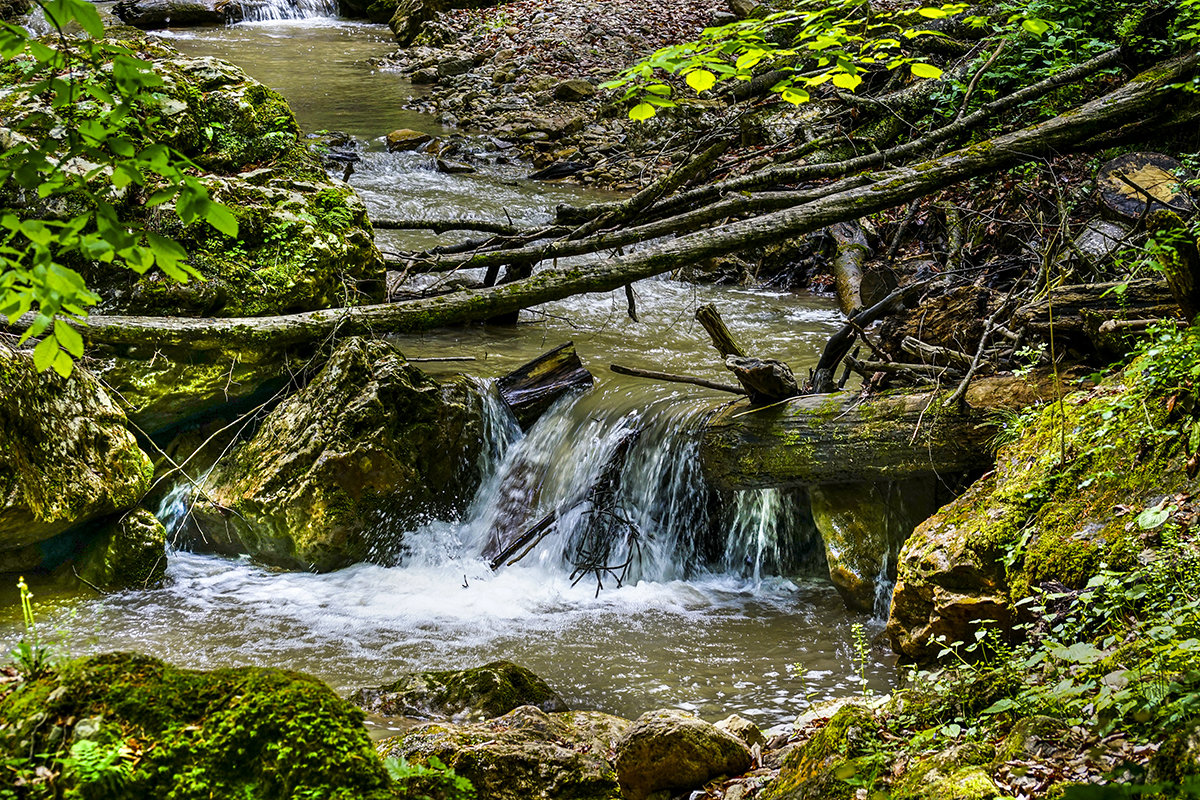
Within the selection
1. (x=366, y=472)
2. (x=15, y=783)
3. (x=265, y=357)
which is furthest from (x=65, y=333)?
(x=265, y=357)

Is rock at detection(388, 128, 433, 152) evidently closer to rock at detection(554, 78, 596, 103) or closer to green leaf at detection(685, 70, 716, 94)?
rock at detection(554, 78, 596, 103)

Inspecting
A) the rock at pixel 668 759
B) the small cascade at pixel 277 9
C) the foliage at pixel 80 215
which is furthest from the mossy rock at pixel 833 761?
the small cascade at pixel 277 9

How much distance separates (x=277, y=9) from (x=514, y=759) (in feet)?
83.1

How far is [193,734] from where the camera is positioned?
1990mm

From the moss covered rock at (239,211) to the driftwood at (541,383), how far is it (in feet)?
5.03

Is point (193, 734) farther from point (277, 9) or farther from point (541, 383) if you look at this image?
point (277, 9)

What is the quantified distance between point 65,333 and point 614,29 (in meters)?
19.5

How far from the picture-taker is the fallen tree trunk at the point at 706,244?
19.1 ft

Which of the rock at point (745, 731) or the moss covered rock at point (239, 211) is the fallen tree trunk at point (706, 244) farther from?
the rock at point (745, 731)

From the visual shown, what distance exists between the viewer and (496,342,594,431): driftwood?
7008 mm

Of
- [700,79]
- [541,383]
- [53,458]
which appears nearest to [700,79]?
[700,79]

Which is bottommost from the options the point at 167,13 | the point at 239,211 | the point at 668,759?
the point at 668,759

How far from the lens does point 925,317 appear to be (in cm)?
536

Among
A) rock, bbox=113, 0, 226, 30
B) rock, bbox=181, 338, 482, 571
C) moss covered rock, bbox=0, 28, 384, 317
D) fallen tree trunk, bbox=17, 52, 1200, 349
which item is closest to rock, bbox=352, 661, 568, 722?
rock, bbox=181, 338, 482, 571
